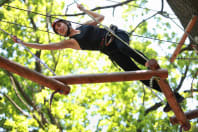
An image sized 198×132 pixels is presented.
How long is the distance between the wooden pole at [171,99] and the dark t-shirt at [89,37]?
933 millimetres

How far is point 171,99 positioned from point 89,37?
1334 millimetres

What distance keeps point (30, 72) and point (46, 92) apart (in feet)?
Result: 13.3

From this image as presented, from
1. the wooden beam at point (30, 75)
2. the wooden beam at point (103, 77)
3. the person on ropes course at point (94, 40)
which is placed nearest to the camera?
the wooden beam at point (30, 75)

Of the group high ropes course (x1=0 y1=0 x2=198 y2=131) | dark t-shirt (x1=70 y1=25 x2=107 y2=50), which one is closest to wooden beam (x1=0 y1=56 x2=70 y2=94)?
high ropes course (x1=0 y1=0 x2=198 y2=131)

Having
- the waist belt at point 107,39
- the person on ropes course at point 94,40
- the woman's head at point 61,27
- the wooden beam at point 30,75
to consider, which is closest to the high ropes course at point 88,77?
the wooden beam at point 30,75

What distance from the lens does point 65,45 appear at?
345cm

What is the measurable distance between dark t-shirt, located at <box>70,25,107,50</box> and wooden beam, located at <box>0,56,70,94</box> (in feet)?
3.14

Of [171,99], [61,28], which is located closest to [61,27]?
[61,28]

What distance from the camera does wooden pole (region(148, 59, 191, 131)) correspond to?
8.70 feet

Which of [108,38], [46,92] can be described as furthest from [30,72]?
[46,92]

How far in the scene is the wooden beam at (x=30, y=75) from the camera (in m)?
2.29

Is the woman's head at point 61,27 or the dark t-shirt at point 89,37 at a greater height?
the woman's head at point 61,27

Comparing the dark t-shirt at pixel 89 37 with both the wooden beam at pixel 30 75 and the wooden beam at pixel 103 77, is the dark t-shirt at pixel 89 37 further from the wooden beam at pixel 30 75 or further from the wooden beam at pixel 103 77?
the wooden beam at pixel 30 75

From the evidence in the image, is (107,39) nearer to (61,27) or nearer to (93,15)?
(93,15)
